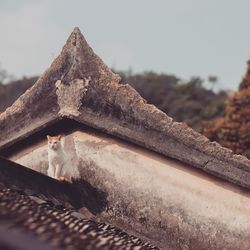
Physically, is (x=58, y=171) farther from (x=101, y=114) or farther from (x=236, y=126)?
(x=236, y=126)

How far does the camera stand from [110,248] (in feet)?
13.5

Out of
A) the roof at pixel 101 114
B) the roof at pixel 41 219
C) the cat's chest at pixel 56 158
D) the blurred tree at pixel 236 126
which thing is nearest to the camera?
the roof at pixel 41 219

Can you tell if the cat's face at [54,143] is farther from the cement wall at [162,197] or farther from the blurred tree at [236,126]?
the blurred tree at [236,126]

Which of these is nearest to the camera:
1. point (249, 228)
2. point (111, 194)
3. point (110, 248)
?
point (110, 248)

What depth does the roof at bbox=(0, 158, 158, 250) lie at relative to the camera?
9.55 feet

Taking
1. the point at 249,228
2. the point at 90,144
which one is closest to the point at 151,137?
the point at 90,144

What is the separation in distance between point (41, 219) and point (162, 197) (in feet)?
6.79

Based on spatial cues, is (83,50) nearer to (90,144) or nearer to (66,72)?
(66,72)

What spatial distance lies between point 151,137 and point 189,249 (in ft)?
2.72

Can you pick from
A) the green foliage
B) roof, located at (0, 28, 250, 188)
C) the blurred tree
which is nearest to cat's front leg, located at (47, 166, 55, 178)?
roof, located at (0, 28, 250, 188)

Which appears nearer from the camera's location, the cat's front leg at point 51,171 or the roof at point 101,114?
the roof at point 101,114

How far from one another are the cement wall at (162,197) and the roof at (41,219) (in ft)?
1.17

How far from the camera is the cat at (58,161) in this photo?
18.5ft

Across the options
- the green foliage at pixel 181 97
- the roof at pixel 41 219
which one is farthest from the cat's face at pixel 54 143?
the green foliage at pixel 181 97
